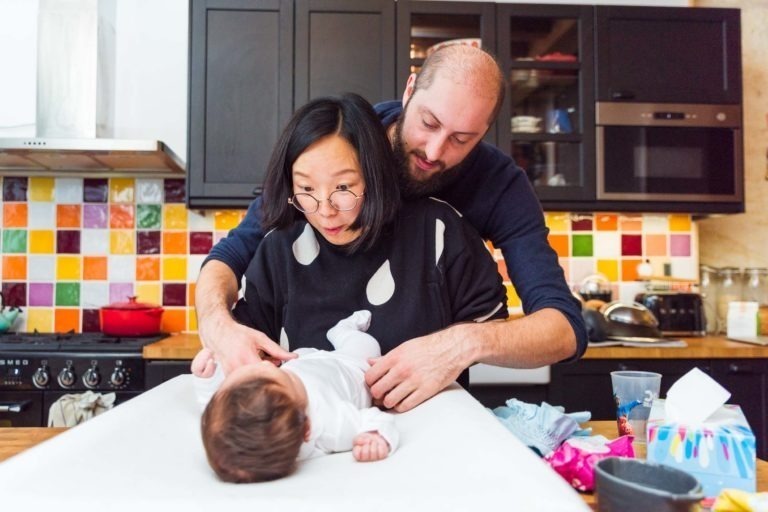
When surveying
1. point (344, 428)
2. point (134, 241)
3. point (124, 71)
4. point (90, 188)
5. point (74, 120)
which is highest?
point (124, 71)

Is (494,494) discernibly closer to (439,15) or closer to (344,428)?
(344,428)

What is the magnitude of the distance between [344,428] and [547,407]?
356 millimetres

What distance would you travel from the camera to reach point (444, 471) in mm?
680

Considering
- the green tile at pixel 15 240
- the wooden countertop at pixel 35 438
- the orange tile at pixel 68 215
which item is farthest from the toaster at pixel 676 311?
the green tile at pixel 15 240

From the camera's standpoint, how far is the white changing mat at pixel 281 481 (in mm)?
600

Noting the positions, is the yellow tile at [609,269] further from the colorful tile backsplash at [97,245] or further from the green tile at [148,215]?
the green tile at [148,215]

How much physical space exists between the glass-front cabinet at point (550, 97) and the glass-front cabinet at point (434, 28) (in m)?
0.06

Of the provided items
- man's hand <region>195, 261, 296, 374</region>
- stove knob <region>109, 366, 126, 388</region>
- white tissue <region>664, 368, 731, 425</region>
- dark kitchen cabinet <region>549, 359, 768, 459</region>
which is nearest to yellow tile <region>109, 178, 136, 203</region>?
stove knob <region>109, 366, 126, 388</region>

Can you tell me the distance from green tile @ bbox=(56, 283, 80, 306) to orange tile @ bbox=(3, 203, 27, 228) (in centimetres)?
35

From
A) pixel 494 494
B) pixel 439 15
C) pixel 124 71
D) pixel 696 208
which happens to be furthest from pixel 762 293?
pixel 124 71

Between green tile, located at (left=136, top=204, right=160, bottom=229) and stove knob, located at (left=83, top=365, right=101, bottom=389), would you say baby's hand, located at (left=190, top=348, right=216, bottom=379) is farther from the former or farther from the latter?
green tile, located at (left=136, top=204, right=160, bottom=229)

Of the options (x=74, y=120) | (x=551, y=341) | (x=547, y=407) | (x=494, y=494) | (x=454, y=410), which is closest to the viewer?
(x=494, y=494)

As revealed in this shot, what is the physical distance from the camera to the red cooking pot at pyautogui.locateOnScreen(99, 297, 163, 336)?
2.64 meters

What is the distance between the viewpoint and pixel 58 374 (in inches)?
94.3
